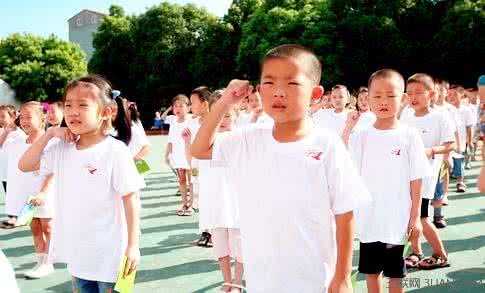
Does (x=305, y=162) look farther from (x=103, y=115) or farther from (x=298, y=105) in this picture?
(x=103, y=115)

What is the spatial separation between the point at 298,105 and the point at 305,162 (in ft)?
0.79

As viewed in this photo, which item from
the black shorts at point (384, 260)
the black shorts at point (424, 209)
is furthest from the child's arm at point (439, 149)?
the black shorts at point (384, 260)

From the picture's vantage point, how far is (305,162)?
221 cm

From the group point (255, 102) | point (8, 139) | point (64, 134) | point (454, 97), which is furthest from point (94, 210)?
point (454, 97)

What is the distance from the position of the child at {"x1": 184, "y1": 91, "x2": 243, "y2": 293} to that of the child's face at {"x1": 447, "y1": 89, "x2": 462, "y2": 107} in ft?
23.3

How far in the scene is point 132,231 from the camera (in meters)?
2.88

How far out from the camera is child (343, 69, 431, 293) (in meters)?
3.62

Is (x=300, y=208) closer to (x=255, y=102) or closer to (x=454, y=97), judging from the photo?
(x=255, y=102)

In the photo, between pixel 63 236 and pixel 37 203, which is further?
pixel 37 203

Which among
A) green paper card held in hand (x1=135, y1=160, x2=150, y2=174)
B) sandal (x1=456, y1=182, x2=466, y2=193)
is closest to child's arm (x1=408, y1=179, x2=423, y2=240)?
green paper card held in hand (x1=135, y1=160, x2=150, y2=174)

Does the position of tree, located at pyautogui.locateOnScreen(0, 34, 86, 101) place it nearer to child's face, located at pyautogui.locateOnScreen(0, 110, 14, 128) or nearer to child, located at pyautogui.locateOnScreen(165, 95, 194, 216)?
child, located at pyautogui.locateOnScreen(165, 95, 194, 216)

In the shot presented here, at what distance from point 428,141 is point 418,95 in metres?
0.52

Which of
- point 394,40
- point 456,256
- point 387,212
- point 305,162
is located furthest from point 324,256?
point 394,40

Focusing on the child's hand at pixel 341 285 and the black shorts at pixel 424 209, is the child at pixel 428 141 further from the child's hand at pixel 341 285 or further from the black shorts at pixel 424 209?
the child's hand at pixel 341 285
